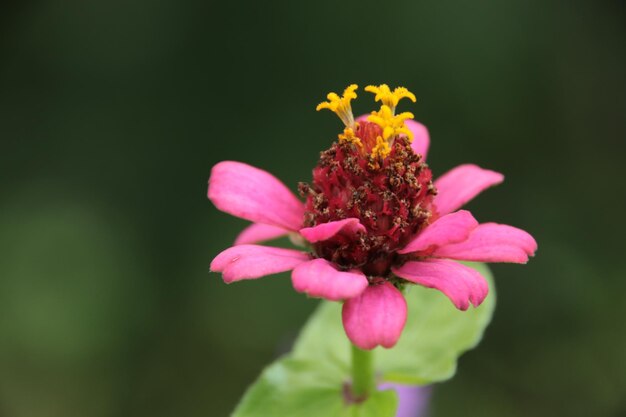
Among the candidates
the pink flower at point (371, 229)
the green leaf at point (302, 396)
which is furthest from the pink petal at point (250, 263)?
the green leaf at point (302, 396)

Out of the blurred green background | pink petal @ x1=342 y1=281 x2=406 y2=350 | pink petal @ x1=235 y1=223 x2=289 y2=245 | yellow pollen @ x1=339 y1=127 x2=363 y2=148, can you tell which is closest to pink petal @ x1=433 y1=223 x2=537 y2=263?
pink petal @ x1=342 y1=281 x2=406 y2=350

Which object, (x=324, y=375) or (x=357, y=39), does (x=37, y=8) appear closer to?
(x=357, y=39)

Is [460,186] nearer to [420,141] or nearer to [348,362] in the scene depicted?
[420,141]

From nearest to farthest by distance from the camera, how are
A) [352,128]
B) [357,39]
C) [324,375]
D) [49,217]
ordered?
[352,128] → [324,375] → [49,217] → [357,39]

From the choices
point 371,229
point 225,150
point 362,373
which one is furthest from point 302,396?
point 225,150

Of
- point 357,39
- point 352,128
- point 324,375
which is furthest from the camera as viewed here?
point 357,39

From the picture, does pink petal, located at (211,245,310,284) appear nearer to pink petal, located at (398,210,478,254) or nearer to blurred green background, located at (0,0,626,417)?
pink petal, located at (398,210,478,254)

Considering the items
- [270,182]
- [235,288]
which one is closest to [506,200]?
[235,288]
